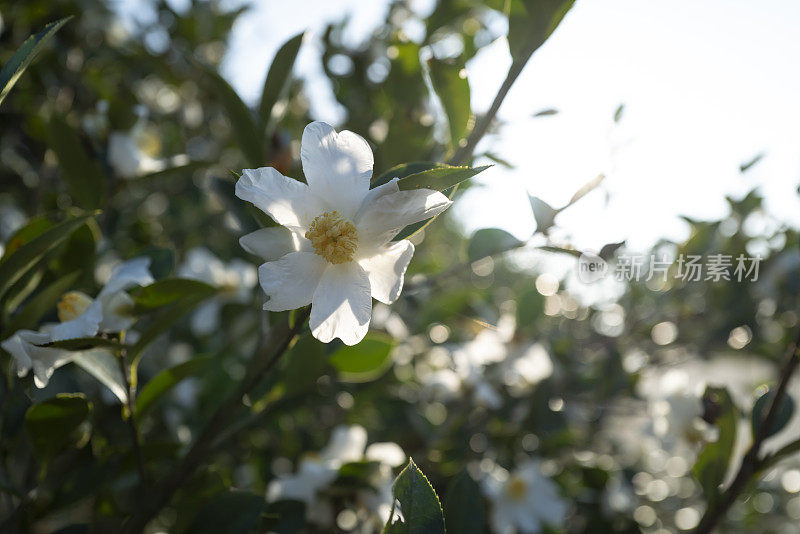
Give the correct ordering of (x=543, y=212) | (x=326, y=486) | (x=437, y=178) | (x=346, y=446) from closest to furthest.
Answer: (x=437, y=178)
(x=543, y=212)
(x=326, y=486)
(x=346, y=446)

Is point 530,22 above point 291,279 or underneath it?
above

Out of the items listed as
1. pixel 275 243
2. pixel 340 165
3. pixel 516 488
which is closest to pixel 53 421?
pixel 275 243

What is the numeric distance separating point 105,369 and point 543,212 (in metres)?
0.57

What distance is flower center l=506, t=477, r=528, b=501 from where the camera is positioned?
1.23 m

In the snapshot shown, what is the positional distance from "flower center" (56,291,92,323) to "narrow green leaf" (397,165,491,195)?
46 centimetres

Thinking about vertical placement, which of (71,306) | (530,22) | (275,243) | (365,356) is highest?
(530,22)

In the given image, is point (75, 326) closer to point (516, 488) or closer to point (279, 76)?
point (279, 76)

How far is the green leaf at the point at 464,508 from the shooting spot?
741 mm

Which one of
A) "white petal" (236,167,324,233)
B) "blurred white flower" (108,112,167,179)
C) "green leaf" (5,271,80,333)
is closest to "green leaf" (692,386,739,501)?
"white petal" (236,167,324,233)

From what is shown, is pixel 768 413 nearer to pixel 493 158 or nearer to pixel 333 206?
pixel 493 158

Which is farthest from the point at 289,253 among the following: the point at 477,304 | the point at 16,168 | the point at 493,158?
the point at 16,168

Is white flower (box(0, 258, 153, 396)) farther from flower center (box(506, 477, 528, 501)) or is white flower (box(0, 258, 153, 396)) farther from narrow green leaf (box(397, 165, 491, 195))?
flower center (box(506, 477, 528, 501))

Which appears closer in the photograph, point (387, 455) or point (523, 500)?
point (387, 455)

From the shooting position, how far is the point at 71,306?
0.69 meters
